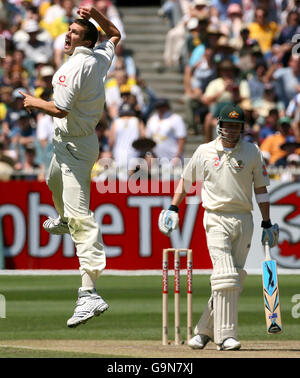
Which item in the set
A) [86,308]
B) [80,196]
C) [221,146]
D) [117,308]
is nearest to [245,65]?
[117,308]

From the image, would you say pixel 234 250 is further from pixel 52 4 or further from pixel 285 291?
pixel 52 4

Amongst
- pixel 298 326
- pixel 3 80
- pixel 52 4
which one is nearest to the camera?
pixel 298 326

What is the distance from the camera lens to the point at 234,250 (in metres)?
10.8

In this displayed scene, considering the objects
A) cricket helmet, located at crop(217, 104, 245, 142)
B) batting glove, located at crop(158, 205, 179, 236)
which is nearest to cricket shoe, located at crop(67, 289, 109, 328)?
batting glove, located at crop(158, 205, 179, 236)

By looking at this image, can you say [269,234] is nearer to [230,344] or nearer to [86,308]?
[230,344]

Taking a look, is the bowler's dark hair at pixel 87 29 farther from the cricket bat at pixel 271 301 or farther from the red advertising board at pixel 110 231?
the red advertising board at pixel 110 231

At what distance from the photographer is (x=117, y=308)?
14.7 metres

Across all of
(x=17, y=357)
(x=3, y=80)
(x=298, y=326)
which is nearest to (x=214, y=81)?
(x=3, y=80)

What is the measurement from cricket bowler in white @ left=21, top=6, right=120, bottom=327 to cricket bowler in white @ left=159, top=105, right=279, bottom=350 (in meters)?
0.88

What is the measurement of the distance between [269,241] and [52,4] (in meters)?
13.1

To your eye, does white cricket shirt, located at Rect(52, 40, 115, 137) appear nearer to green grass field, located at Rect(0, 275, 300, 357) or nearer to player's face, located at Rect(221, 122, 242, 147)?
player's face, located at Rect(221, 122, 242, 147)

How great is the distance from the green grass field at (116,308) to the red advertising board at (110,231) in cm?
52

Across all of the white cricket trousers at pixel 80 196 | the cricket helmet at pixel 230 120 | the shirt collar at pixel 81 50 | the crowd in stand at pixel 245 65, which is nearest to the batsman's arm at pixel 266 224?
the cricket helmet at pixel 230 120

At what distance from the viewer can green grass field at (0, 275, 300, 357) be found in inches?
493
